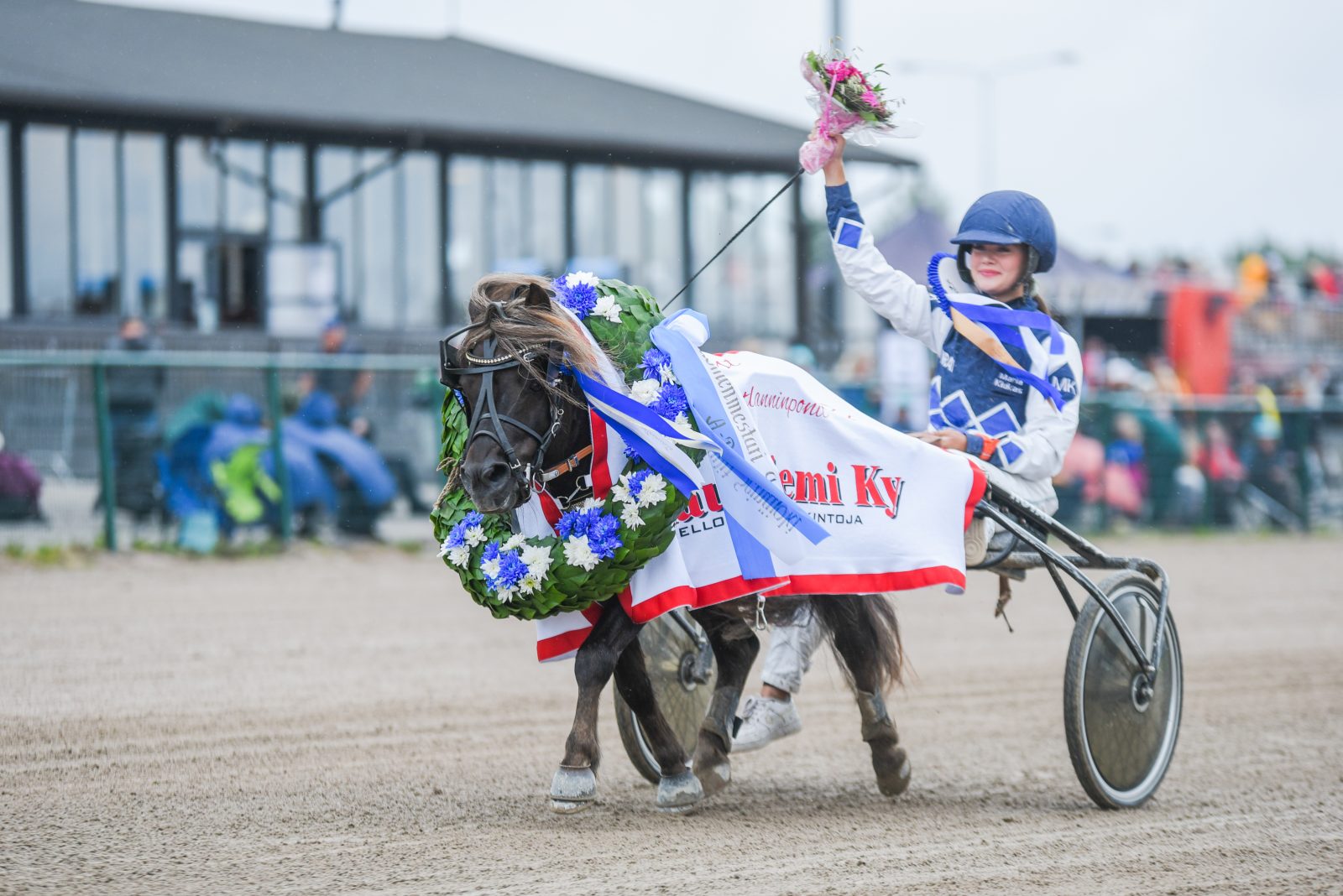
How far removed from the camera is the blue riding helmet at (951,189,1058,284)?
4.80 metres

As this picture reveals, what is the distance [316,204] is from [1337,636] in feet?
40.1

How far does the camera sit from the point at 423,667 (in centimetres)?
745

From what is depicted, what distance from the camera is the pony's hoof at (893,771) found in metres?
4.87

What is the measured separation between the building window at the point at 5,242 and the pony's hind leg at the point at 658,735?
13024 mm

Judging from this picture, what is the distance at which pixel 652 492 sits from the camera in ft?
13.5

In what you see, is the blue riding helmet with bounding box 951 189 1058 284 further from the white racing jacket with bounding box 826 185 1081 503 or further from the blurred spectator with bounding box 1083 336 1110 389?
the blurred spectator with bounding box 1083 336 1110 389

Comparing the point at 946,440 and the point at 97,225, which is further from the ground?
the point at 97,225

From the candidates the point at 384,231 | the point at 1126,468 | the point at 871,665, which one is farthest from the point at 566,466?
the point at 384,231

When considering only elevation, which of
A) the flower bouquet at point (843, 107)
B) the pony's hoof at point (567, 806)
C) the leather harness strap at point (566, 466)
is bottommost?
the pony's hoof at point (567, 806)

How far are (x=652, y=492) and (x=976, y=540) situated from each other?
1225mm

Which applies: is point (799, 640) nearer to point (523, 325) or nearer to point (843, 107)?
point (523, 325)

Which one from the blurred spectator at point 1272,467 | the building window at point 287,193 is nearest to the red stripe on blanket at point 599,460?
the blurred spectator at point 1272,467

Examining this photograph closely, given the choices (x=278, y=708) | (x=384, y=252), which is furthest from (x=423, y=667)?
(x=384, y=252)

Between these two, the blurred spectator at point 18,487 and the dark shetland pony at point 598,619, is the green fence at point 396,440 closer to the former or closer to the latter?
the blurred spectator at point 18,487
